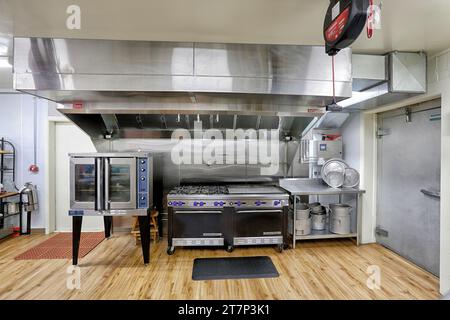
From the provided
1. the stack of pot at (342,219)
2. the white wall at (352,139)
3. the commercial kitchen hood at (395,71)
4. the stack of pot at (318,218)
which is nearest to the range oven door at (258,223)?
the stack of pot at (318,218)

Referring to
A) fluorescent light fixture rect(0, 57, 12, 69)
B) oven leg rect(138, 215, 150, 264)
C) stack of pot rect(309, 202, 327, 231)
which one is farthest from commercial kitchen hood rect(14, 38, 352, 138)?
stack of pot rect(309, 202, 327, 231)

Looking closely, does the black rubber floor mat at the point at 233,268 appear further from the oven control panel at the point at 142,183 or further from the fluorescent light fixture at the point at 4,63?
the fluorescent light fixture at the point at 4,63

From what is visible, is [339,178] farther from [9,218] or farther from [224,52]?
[9,218]

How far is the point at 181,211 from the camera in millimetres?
2801

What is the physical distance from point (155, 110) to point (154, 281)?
1.78 m

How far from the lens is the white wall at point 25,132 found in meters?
3.50

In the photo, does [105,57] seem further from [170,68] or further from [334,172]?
[334,172]

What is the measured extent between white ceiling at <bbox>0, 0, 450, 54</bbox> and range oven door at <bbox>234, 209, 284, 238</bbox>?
2.00m

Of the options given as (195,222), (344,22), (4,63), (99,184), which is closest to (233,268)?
(195,222)

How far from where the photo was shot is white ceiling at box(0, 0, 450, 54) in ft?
4.72

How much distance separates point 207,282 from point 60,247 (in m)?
2.32

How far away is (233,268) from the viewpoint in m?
2.44

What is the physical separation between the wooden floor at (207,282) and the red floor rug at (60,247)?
5.0 inches

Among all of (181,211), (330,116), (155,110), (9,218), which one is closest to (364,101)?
(330,116)
